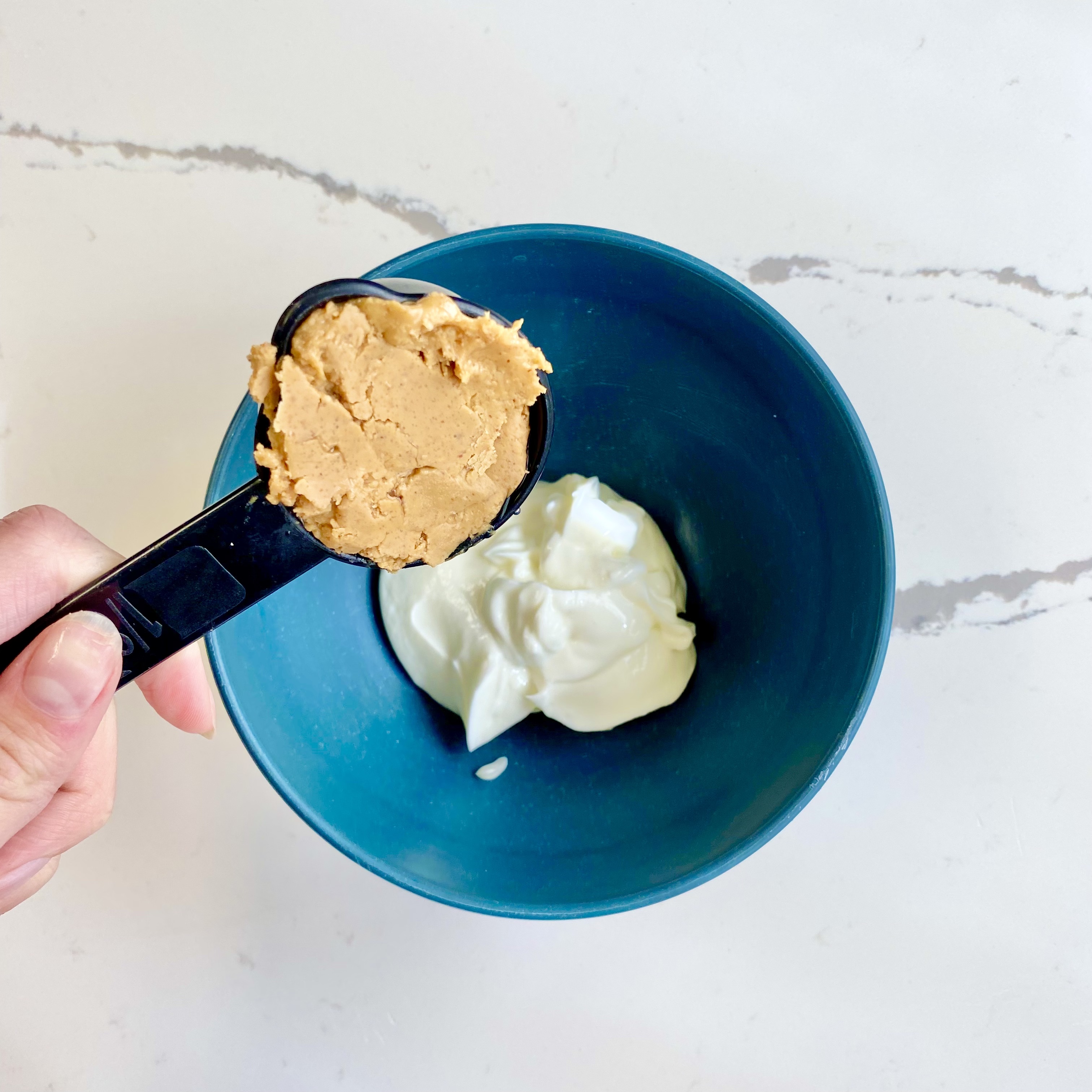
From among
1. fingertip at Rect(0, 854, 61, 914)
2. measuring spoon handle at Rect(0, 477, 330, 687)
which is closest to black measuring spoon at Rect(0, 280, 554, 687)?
measuring spoon handle at Rect(0, 477, 330, 687)

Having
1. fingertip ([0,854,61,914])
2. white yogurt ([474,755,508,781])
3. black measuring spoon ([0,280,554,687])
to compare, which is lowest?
fingertip ([0,854,61,914])

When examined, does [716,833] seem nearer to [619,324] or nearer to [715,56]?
[619,324]

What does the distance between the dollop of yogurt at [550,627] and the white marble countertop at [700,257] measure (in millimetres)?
267

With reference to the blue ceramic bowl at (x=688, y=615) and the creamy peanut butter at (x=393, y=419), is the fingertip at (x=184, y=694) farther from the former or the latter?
the creamy peanut butter at (x=393, y=419)

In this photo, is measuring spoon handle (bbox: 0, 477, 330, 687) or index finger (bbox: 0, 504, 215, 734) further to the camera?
index finger (bbox: 0, 504, 215, 734)

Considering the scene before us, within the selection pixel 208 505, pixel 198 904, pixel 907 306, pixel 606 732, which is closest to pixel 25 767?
pixel 208 505

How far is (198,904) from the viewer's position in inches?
43.0

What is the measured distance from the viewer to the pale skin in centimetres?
71

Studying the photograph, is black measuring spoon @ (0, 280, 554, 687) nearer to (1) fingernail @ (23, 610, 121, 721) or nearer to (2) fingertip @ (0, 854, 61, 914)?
(1) fingernail @ (23, 610, 121, 721)

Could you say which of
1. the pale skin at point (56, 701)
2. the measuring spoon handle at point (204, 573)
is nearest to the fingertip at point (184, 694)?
the pale skin at point (56, 701)

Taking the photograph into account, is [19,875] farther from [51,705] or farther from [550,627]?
[550,627]

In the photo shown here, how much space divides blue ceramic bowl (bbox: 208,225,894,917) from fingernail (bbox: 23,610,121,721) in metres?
0.11

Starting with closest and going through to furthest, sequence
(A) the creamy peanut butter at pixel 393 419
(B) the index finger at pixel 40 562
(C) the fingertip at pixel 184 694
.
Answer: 1. (A) the creamy peanut butter at pixel 393 419
2. (B) the index finger at pixel 40 562
3. (C) the fingertip at pixel 184 694

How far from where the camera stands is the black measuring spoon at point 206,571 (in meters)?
0.70
